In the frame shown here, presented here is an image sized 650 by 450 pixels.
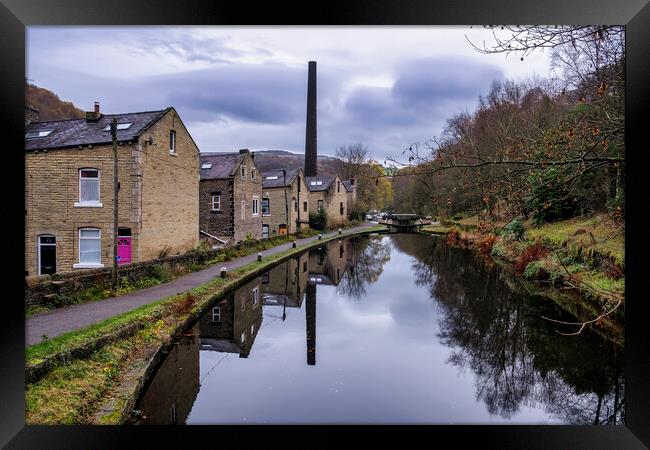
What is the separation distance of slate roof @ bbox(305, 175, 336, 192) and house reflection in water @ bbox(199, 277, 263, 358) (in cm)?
1987

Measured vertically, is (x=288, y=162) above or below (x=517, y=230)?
above

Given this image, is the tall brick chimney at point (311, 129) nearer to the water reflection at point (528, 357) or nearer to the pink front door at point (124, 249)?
the pink front door at point (124, 249)

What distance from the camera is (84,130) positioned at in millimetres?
10648

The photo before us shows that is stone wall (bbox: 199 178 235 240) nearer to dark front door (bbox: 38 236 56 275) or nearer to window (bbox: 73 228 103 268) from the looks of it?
window (bbox: 73 228 103 268)

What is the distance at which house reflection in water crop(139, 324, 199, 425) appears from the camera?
13.1 ft

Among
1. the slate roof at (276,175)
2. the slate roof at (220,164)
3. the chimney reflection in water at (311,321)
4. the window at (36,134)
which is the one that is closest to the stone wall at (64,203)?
the window at (36,134)

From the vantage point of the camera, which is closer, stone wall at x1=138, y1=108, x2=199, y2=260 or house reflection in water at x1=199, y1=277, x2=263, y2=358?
house reflection in water at x1=199, y1=277, x2=263, y2=358

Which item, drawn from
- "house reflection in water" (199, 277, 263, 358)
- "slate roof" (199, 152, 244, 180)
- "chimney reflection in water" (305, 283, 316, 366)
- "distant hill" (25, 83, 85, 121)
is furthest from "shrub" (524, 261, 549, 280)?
"distant hill" (25, 83, 85, 121)

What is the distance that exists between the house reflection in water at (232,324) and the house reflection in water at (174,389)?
441 mm

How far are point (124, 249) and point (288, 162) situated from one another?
1818 cm

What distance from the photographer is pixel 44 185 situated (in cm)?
984

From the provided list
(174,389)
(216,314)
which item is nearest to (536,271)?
(216,314)

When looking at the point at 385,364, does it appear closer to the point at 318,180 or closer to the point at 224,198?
the point at 224,198
